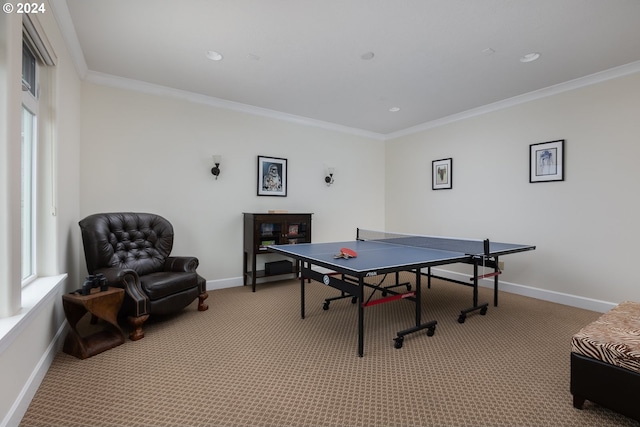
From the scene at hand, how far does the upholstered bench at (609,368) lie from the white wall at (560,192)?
2.12 meters

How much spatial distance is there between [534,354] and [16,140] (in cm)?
406

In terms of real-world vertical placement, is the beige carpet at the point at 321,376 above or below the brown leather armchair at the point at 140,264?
below

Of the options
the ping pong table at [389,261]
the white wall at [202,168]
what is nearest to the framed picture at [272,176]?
the white wall at [202,168]

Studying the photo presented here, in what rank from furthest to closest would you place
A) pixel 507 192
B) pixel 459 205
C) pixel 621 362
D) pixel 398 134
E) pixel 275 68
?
1. pixel 398 134
2. pixel 459 205
3. pixel 507 192
4. pixel 275 68
5. pixel 621 362

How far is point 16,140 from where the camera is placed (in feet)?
5.84

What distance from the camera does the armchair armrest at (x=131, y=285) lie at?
9.34 ft

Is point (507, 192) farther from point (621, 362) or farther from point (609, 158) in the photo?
point (621, 362)

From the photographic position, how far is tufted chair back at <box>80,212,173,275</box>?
3158 millimetres

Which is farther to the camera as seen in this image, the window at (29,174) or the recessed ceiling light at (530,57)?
the recessed ceiling light at (530,57)

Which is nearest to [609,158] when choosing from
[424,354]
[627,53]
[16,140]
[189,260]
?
[627,53]

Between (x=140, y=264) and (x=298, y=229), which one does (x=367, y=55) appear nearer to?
(x=298, y=229)

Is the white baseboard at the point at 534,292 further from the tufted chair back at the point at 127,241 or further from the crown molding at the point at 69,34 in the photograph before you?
the crown molding at the point at 69,34

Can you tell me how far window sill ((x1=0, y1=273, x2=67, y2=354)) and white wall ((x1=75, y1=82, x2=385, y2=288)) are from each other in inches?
57.6

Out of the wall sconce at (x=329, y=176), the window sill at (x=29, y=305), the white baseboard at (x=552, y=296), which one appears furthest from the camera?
the wall sconce at (x=329, y=176)
